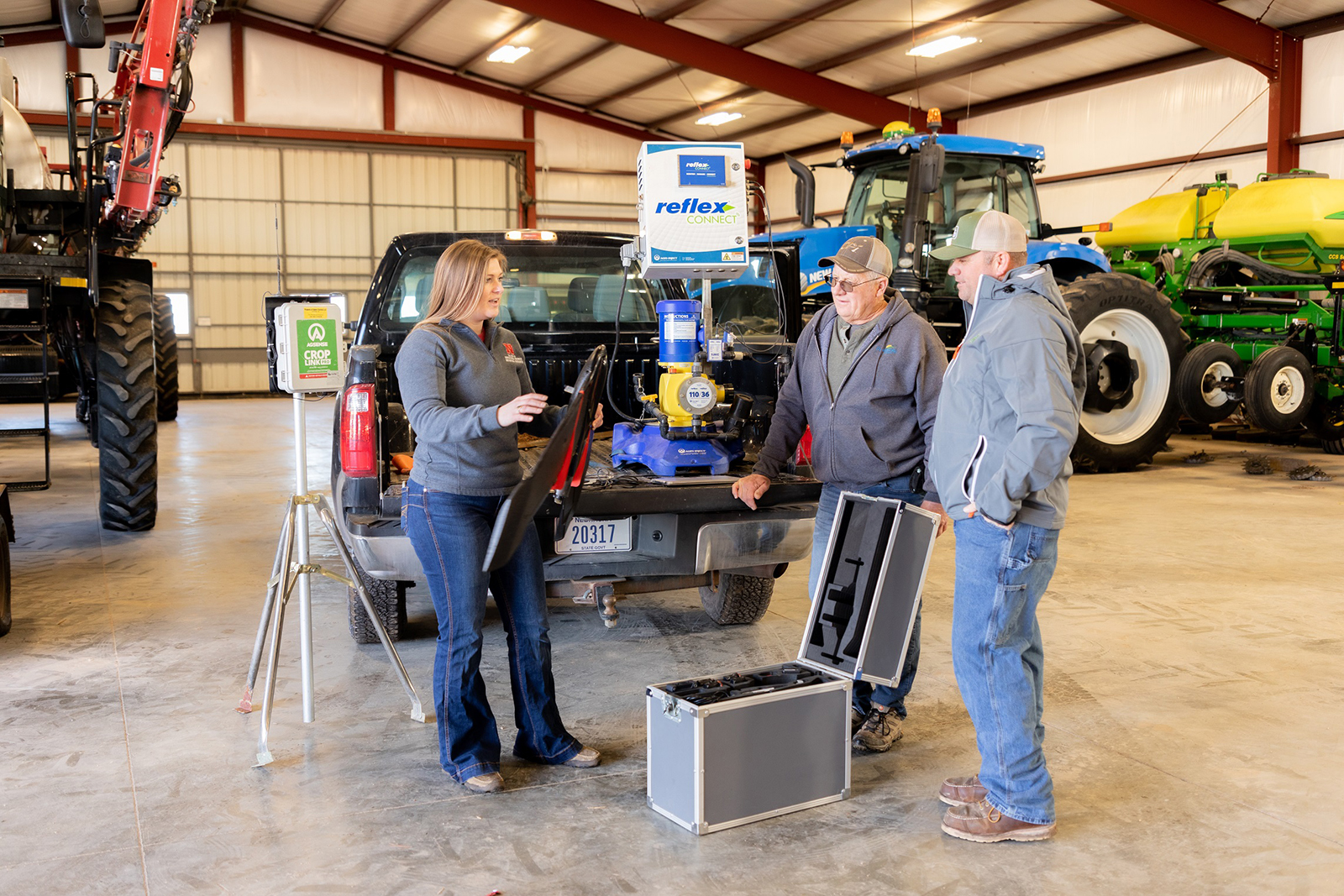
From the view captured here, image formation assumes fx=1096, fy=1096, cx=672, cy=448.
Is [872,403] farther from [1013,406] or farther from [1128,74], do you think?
[1128,74]

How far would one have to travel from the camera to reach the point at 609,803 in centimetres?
302

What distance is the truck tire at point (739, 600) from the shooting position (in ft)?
15.5

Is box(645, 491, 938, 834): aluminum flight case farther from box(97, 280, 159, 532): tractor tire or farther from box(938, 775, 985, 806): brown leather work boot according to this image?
box(97, 280, 159, 532): tractor tire

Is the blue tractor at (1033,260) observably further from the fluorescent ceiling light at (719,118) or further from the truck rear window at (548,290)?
the fluorescent ceiling light at (719,118)

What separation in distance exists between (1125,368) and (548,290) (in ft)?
19.2

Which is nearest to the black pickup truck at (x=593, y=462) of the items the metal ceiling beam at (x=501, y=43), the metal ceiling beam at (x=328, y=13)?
the metal ceiling beam at (x=501, y=43)

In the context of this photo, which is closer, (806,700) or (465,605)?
(806,700)

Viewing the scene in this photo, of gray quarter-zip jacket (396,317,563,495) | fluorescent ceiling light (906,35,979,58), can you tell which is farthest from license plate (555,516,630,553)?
fluorescent ceiling light (906,35,979,58)

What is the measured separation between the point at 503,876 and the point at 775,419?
1.74 m

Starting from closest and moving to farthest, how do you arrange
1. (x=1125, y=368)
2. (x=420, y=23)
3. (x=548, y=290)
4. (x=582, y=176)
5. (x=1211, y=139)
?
1. (x=548, y=290)
2. (x=1125, y=368)
3. (x=1211, y=139)
4. (x=420, y=23)
5. (x=582, y=176)

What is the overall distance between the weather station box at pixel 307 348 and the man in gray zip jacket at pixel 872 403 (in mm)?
1537

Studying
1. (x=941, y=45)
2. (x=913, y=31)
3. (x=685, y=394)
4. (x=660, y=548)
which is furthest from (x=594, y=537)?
(x=941, y=45)

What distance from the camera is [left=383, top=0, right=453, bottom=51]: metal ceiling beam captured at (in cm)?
1853

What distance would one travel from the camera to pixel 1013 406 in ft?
8.43
